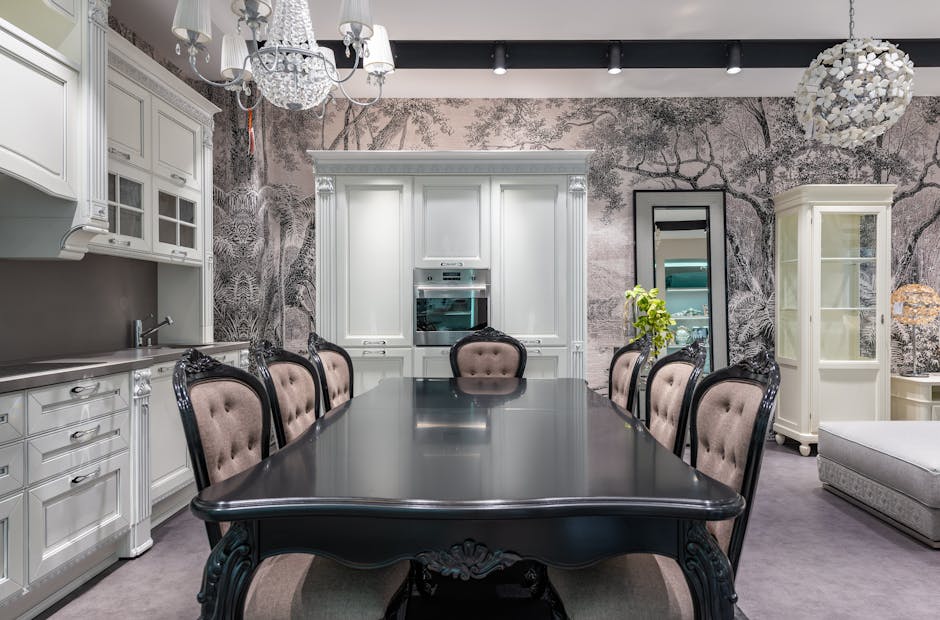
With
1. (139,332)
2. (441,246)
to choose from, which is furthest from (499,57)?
(139,332)

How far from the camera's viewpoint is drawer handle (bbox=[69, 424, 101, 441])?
7.02ft

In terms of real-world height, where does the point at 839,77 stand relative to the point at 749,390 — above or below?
above

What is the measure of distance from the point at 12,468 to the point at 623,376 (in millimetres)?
2453

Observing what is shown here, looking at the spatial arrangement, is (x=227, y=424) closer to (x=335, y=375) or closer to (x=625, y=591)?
(x=625, y=591)

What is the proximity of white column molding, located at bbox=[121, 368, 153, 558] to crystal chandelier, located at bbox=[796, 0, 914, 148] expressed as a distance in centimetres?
306

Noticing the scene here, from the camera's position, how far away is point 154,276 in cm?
366

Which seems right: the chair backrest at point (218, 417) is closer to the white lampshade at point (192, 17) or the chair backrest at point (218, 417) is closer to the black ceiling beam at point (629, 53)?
the white lampshade at point (192, 17)

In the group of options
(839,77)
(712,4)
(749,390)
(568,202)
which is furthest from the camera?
(568,202)

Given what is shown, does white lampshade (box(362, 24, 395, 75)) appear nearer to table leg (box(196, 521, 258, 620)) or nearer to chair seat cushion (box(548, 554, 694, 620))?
table leg (box(196, 521, 258, 620))

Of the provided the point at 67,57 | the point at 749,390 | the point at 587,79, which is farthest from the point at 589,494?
the point at 587,79

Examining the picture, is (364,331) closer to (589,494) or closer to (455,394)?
(455,394)

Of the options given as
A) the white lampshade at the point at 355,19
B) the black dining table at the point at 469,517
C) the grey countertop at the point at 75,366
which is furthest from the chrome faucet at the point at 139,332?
the black dining table at the point at 469,517

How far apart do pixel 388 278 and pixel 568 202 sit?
4.88 ft

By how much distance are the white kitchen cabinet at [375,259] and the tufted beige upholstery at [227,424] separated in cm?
254
